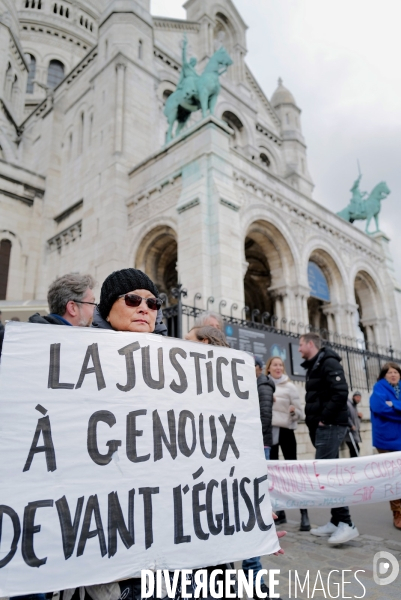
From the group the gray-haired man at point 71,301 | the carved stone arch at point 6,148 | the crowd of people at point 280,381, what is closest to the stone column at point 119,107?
the carved stone arch at point 6,148

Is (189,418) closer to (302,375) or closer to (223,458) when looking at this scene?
(223,458)

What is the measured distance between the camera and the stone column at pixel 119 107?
15.0 metres

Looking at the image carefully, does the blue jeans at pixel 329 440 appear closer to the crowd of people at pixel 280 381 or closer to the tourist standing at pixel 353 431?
the crowd of people at pixel 280 381

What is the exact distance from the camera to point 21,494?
1.58 metres

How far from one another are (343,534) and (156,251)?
11.2 metres

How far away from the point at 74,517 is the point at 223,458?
29.9 inches

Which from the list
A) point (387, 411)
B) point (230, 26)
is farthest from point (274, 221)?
point (230, 26)

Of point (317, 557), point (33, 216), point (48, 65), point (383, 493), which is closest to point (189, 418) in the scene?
point (317, 557)

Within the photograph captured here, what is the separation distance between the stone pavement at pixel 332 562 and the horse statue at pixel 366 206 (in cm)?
1877

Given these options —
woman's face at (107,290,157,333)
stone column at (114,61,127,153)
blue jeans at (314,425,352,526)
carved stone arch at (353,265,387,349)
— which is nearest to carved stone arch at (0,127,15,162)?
stone column at (114,61,127,153)

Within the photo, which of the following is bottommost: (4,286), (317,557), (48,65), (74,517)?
(317,557)

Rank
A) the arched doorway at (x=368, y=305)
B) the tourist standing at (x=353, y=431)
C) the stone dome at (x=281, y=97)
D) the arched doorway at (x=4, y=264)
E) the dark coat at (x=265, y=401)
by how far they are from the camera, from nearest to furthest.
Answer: the dark coat at (x=265, y=401)
the tourist standing at (x=353, y=431)
the arched doorway at (x=4, y=264)
the arched doorway at (x=368, y=305)
the stone dome at (x=281, y=97)

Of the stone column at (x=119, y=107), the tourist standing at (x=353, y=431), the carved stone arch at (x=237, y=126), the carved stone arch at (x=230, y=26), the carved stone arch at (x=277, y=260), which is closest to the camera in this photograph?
the tourist standing at (x=353, y=431)

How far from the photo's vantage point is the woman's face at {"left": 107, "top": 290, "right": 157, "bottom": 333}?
6.88ft
